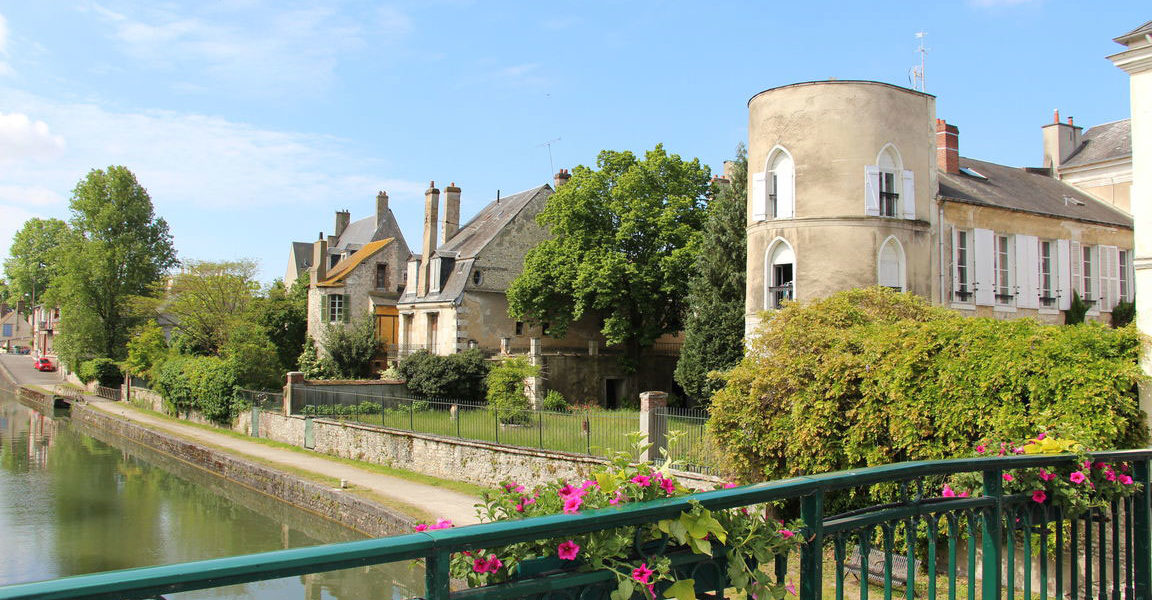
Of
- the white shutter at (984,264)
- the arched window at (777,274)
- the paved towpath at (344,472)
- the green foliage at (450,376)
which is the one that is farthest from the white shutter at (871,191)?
the green foliage at (450,376)

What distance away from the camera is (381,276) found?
41.9m

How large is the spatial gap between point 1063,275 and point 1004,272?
221 cm

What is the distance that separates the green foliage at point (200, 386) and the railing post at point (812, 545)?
31.5 metres

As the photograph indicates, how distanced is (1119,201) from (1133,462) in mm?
25965

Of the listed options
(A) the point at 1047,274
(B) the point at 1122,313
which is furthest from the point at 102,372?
(B) the point at 1122,313

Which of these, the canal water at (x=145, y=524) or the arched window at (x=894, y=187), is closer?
the canal water at (x=145, y=524)

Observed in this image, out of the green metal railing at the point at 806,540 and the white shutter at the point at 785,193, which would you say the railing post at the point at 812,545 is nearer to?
the green metal railing at the point at 806,540

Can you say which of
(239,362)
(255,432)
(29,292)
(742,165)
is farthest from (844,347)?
(29,292)

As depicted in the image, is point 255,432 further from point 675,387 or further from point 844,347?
point 844,347

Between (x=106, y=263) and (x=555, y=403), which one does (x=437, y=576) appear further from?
(x=106, y=263)

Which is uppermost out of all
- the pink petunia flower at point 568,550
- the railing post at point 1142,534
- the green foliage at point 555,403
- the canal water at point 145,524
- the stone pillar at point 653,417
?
the pink petunia flower at point 568,550

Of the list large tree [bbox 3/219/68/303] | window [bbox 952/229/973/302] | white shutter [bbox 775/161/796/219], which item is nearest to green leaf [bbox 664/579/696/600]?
white shutter [bbox 775/161/796/219]

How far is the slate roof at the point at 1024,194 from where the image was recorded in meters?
21.0

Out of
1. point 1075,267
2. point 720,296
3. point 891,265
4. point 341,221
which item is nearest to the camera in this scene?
point 891,265
